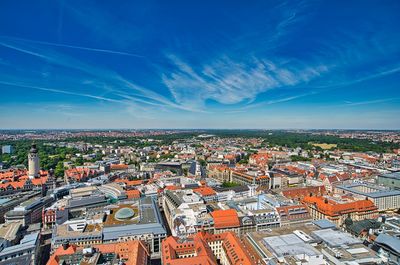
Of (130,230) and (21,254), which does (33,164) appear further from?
(130,230)

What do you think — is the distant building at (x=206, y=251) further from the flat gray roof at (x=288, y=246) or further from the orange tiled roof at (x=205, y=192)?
the orange tiled roof at (x=205, y=192)

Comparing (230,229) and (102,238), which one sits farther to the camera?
(230,229)

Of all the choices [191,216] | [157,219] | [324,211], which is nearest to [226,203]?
[191,216]

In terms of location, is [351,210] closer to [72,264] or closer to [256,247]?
[256,247]

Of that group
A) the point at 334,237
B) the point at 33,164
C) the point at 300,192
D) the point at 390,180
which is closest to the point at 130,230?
the point at 334,237

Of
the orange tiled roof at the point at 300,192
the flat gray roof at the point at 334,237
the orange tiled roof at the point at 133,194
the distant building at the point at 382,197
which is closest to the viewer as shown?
the flat gray roof at the point at 334,237

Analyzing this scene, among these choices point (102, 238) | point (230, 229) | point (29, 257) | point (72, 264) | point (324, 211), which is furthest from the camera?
point (324, 211)

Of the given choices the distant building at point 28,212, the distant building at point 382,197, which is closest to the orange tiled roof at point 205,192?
the distant building at point 28,212

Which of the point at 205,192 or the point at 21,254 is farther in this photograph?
the point at 205,192

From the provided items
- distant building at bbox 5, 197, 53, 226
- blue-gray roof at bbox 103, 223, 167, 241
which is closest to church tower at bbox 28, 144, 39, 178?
distant building at bbox 5, 197, 53, 226

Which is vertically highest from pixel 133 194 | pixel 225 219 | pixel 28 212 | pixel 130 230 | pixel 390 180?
pixel 225 219

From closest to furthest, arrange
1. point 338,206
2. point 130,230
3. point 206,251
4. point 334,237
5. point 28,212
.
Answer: point 206,251, point 334,237, point 130,230, point 28,212, point 338,206
